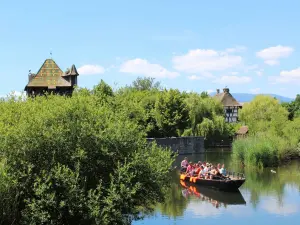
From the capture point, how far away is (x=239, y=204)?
72.3 feet

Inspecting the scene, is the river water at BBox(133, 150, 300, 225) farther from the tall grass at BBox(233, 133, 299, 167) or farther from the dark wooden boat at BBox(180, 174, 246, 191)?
the tall grass at BBox(233, 133, 299, 167)

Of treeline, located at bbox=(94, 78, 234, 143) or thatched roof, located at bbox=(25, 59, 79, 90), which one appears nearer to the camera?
thatched roof, located at bbox=(25, 59, 79, 90)

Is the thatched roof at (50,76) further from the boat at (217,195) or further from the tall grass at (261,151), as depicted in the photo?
the boat at (217,195)

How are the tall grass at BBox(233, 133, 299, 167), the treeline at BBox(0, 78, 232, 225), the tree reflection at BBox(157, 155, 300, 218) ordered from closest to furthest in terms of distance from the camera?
the treeline at BBox(0, 78, 232, 225) < the tree reflection at BBox(157, 155, 300, 218) < the tall grass at BBox(233, 133, 299, 167)

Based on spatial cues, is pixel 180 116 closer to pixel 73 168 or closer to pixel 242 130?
pixel 242 130

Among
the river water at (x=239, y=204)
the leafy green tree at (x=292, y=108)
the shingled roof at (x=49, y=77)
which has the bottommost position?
the river water at (x=239, y=204)

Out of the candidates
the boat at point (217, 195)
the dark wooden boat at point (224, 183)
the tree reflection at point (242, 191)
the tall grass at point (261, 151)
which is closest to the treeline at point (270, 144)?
the tall grass at point (261, 151)

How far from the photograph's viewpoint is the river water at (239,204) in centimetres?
1884

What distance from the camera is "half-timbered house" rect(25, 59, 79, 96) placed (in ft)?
150

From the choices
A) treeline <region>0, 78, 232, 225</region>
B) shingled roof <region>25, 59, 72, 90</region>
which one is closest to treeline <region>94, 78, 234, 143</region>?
shingled roof <region>25, 59, 72, 90</region>

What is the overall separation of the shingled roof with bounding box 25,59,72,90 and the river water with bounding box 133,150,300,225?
70.2 ft

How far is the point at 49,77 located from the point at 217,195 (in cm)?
2829

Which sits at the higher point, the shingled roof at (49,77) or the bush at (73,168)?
the shingled roof at (49,77)

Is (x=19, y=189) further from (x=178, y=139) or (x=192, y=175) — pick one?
(x=178, y=139)
